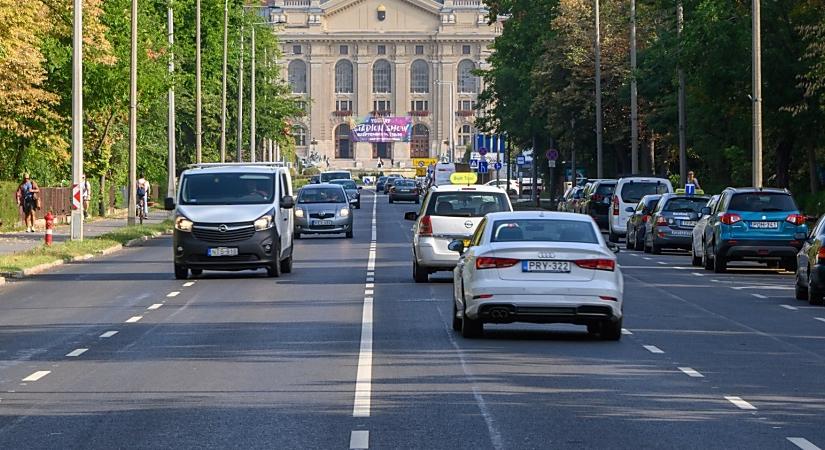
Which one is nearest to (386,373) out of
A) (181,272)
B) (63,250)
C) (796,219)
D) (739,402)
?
(739,402)

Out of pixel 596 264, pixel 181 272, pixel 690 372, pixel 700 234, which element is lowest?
pixel 690 372

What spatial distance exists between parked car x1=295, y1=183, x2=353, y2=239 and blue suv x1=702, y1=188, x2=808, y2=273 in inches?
735

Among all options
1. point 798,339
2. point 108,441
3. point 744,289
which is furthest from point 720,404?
point 744,289

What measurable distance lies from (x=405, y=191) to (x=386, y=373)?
3508 inches

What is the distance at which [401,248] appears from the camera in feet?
147

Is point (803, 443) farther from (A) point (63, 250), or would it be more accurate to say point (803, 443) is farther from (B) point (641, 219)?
(B) point (641, 219)

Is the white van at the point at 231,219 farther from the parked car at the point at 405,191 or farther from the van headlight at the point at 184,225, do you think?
the parked car at the point at 405,191

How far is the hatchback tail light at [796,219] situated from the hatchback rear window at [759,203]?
13.9 inches

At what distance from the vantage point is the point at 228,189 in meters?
31.6

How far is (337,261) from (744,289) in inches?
430

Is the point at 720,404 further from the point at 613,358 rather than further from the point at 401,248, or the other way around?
the point at 401,248

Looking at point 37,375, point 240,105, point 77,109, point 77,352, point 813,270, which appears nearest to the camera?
point 37,375

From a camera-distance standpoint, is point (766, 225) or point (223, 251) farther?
point (766, 225)

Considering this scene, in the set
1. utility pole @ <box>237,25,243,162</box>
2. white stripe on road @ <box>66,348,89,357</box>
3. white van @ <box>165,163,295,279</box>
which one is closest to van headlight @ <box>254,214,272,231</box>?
white van @ <box>165,163,295,279</box>
